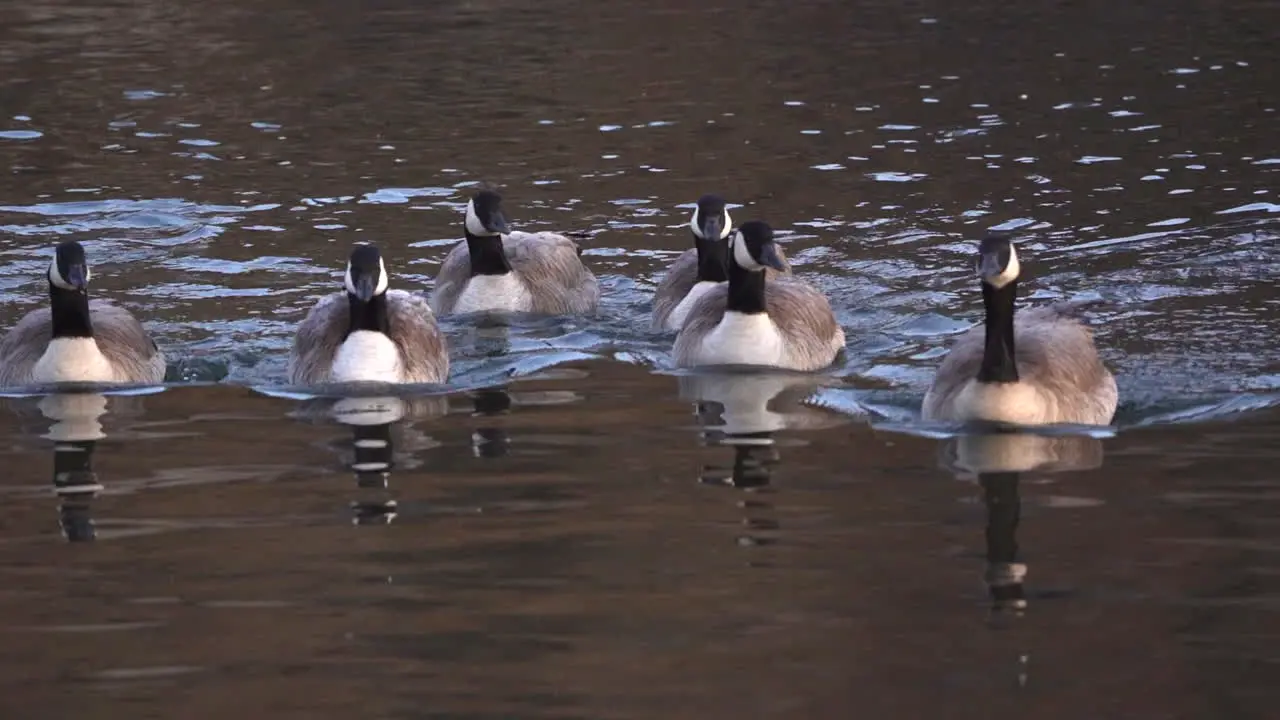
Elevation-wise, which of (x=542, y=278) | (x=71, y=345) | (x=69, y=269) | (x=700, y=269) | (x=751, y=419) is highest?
(x=69, y=269)

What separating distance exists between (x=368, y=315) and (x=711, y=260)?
357 cm

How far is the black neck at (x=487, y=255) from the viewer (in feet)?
59.6

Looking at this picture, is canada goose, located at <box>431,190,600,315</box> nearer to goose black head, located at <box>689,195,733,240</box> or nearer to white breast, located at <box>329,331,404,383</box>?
goose black head, located at <box>689,195,733,240</box>

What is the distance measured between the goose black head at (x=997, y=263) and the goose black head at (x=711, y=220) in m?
4.20

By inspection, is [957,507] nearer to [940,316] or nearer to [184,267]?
[940,316]

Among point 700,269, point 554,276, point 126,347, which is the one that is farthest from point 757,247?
point 126,347

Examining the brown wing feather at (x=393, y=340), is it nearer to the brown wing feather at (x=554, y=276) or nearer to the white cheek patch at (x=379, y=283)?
the white cheek patch at (x=379, y=283)

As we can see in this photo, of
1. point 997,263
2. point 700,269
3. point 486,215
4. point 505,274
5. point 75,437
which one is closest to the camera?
point 997,263

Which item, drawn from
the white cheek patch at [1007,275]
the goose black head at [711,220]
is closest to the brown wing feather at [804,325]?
the goose black head at [711,220]

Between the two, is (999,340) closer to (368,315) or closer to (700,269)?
(368,315)

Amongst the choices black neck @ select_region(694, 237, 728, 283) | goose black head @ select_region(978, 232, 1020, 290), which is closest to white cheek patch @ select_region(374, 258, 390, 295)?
black neck @ select_region(694, 237, 728, 283)

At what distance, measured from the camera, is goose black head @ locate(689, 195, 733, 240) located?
56.5 ft

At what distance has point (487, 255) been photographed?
18.2 m

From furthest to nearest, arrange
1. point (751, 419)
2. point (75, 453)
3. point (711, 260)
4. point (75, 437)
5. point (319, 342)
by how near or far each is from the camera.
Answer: point (711, 260), point (319, 342), point (751, 419), point (75, 437), point (75, 453)
